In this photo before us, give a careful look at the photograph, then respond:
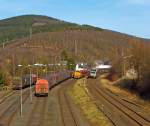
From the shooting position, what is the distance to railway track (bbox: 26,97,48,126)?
4478 cm

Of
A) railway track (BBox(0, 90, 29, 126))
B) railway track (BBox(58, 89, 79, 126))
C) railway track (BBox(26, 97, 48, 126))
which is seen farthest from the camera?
railway track (BBox(0, 90, 29, 126))

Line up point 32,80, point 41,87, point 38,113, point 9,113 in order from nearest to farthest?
point 38,113
point 9,113
point 41,87
point 32,80

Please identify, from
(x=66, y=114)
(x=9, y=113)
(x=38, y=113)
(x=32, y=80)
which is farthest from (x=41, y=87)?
(x=32, y=80)

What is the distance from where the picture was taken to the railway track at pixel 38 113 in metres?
44.8

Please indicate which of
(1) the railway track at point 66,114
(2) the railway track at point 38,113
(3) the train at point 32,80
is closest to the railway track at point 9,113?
(2) the railway track at point 38,113

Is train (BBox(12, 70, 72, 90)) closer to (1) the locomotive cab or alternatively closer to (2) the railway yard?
(1) the locomotive cab

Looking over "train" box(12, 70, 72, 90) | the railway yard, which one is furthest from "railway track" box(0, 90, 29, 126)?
"train" box(12, 70, 72, 90)

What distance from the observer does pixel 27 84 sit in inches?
3819

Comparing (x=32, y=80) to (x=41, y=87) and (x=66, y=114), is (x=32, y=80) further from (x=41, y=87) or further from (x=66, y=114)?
(x=66, y=114)

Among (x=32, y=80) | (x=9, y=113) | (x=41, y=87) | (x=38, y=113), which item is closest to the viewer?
(x=38, y=113)

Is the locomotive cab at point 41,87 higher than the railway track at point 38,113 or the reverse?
higher

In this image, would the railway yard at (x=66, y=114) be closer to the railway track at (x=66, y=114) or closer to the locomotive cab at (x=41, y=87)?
the railway track at (x=66, y=114)

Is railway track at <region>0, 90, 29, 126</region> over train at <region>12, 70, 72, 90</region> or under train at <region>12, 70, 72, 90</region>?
under

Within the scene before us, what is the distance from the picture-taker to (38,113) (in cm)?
5303
